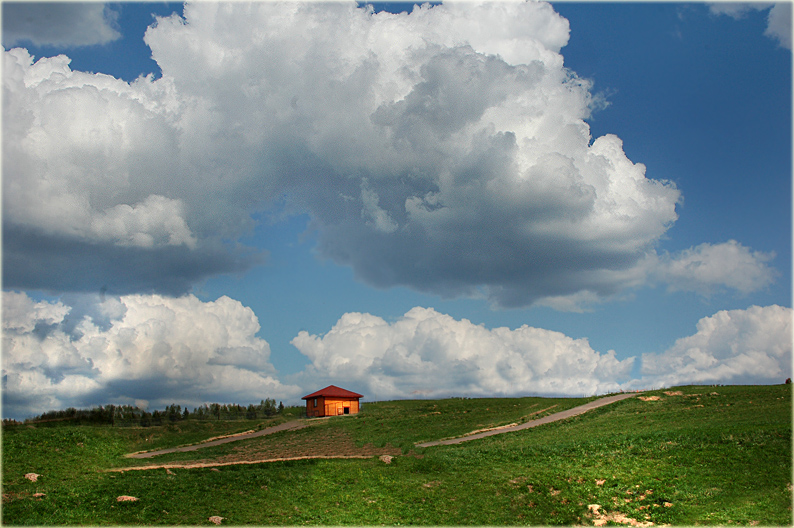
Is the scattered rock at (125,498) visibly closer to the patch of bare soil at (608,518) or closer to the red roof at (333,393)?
the patch of bare soil at (608,518)

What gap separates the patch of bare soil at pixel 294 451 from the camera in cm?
3097

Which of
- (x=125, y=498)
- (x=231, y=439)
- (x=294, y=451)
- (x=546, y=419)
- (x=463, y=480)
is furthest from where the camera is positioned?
(x=231, y=439)

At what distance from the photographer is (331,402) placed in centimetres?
6034

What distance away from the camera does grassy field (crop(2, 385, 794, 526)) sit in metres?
20.8

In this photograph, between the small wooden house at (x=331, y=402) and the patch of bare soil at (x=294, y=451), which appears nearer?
the patch of bare soil at (x=294, y=451)

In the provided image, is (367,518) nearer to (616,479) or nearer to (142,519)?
(142,519)

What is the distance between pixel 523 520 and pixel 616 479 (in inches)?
222

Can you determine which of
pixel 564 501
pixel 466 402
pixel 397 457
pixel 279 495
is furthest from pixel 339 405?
pixel 564 501

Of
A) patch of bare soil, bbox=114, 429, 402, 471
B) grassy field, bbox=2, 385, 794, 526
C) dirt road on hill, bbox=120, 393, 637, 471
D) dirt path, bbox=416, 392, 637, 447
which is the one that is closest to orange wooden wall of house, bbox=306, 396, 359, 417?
dirt road on hill, bbox=120, 393, 637, 471

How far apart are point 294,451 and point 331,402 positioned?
23898 mm

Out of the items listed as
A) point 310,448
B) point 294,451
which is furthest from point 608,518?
point 310,448

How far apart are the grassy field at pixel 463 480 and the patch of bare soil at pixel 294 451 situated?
0.51 m

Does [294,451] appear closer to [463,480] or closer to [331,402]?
[463,480]

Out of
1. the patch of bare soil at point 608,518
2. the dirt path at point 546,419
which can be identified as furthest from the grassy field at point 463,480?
the dirt path at point 546,419
